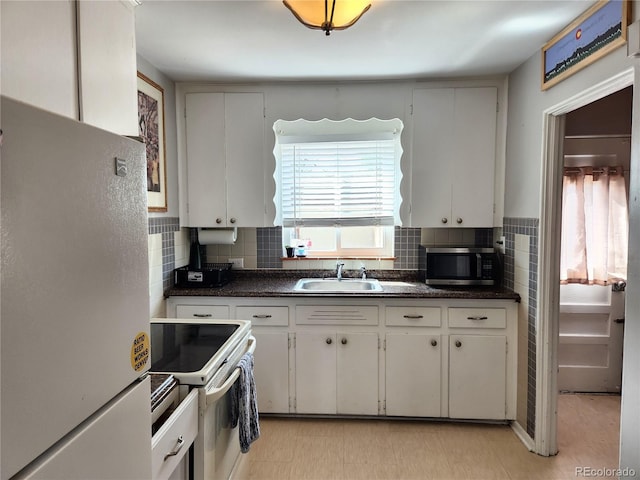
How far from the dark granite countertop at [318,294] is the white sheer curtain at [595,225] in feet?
2.76

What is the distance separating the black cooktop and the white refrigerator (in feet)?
1.91

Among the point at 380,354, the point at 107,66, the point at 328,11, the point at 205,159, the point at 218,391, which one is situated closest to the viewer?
the point at 107,66

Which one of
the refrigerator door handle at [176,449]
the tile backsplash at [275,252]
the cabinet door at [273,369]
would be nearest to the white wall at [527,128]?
the tile backsplash at [275,252]

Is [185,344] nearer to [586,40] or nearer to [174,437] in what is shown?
[174,437]

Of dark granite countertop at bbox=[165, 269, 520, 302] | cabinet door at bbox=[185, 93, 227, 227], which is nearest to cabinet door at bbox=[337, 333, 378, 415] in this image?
Answer: dark granite countertop at bbox=[165, 269, 520, 302]

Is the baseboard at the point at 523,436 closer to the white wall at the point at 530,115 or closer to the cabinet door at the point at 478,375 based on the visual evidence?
the cabinet door at the point at 478,375

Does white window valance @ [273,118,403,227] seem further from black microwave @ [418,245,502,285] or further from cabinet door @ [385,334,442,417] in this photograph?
cabinet door @ [385,334,442,417]

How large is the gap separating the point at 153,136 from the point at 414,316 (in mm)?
2089

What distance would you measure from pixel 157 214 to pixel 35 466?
7.13 feet

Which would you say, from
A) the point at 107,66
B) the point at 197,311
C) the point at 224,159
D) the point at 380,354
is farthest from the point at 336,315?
the point at 107,66

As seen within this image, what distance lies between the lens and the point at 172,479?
1.19 m

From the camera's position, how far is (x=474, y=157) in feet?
8.89

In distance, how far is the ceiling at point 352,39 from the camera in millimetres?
1786

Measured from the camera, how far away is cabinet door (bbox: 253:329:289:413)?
2578mm
